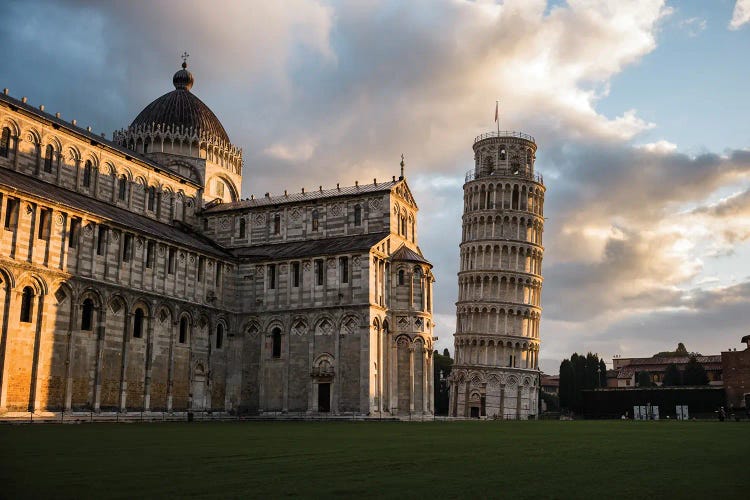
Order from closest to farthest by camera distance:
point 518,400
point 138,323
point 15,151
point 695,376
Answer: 1. point 15,151
2. point 138,323
3. point 518,400
4. point 695,376

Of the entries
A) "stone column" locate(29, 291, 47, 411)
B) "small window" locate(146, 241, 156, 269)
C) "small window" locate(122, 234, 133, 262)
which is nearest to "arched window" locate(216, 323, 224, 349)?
"small window" locate(146, 241, 156, 269)

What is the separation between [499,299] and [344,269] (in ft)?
132

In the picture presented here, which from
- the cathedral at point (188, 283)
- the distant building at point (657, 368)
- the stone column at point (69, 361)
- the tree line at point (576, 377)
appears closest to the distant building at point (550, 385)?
the distant building at point (657, 368)

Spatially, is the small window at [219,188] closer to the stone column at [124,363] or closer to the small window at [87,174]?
the small window at [87,174]

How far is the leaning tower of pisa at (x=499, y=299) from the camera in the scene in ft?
297

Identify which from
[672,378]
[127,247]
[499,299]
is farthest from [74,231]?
[672,378]

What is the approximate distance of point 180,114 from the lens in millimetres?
67438

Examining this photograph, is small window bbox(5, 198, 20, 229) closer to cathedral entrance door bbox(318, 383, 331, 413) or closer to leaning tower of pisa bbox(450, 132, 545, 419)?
cathedral entrance door bbox(318, 383, 331, 413)

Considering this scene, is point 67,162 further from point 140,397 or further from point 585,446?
point 585,446

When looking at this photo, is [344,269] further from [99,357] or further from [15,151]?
[15,151]

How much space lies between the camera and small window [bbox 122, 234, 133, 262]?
4808cm

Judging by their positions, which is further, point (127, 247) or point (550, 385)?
point (550, 385)

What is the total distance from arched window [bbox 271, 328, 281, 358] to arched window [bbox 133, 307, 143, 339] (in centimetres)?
1093

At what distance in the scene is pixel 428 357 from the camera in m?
58.3
